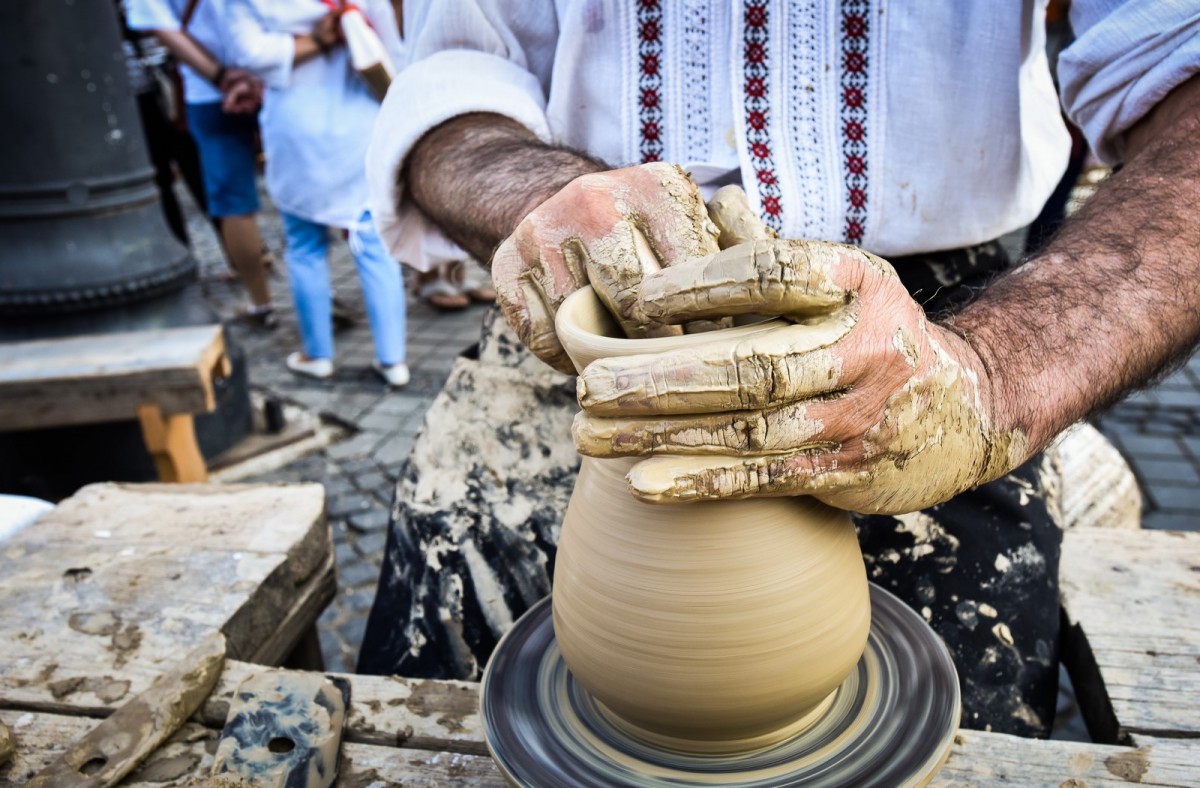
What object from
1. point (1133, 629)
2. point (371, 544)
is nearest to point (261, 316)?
point (371, 544)

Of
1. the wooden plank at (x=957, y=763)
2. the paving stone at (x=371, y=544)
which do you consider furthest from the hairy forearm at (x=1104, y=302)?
the paving stone at (x=371, y=544)

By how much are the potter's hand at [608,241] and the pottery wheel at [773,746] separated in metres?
0.43

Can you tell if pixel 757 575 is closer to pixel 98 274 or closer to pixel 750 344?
pixel 750 344

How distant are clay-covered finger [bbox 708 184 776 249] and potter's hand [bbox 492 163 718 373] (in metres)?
0.05

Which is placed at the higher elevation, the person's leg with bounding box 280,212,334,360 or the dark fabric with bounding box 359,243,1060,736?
the dark fabric with bounding box 359,243,1060,736

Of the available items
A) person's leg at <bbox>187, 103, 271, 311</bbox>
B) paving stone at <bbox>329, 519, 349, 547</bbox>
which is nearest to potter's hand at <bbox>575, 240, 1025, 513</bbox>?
paving stone at <bbox>329, 519, 349, 547</bbox>

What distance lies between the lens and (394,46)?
3232 millimetres

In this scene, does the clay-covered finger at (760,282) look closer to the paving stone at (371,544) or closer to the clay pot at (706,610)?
the clay pot at (706,610)

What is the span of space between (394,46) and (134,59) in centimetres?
332

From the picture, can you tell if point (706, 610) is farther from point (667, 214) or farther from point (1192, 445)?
point (1192, 445)

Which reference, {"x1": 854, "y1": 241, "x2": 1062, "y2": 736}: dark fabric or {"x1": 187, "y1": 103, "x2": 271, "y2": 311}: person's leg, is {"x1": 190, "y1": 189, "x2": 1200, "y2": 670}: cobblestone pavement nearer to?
{"x1": 187, "y1": 103, "x2": 271, "y2": 311}: person's leg

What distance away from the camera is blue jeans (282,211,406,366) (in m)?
3.94

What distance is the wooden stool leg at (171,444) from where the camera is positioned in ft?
9.36

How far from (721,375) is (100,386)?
8.12 feet
